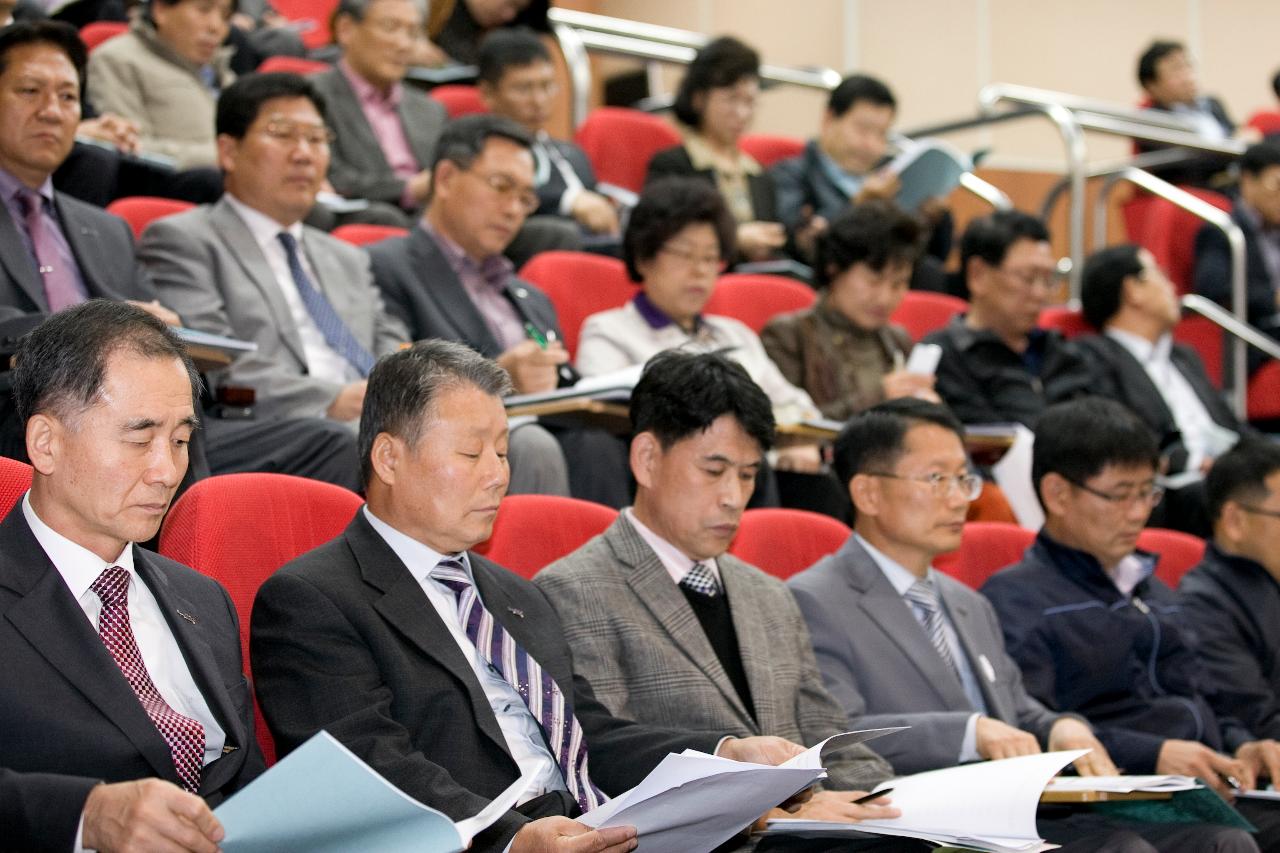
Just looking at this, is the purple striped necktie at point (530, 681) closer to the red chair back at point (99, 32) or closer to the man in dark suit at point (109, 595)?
the man in dark suit at point (109, 595)

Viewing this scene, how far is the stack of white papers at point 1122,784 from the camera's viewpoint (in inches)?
90.7

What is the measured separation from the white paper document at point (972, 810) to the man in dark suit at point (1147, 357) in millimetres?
2935

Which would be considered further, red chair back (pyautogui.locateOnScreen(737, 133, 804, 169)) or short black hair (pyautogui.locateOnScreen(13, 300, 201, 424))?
red chair back (pyautogui.locateOnScreen(737, 133, 804, 169))

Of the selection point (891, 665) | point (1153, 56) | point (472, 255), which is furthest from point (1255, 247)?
point (891, 665)

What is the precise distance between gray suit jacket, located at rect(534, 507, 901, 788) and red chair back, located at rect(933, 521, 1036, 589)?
3.45 ft

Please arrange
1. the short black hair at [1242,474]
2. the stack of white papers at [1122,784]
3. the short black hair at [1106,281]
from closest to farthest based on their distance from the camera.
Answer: the stack of white papers at [1122,784] < the short black hair at [1242,474] < the short black hair at [1106,281]

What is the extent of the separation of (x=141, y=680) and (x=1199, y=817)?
→ 168 centimetres

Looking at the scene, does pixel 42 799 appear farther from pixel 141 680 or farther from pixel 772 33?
pixel 772 33

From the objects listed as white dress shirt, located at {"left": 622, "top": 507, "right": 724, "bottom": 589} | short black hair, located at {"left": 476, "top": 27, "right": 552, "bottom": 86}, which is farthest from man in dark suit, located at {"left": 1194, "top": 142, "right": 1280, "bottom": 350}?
white dress shirt, located at {"left": 622, "top": 507, "right": 724, "bottom": 589}

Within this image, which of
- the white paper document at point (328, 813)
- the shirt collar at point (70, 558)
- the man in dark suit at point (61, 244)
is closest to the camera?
the white paper document at point (328, 813)

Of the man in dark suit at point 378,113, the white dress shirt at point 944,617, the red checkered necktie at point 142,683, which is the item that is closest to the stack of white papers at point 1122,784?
the white dress shirt at point 944,617

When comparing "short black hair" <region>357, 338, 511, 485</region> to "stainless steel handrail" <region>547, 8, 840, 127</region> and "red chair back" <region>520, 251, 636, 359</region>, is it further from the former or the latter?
"stainless steel handrail" <region>547, 8, 840, 127</region>

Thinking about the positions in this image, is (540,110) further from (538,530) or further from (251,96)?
(538,530)

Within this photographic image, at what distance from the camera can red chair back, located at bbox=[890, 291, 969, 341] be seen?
5.35 m
